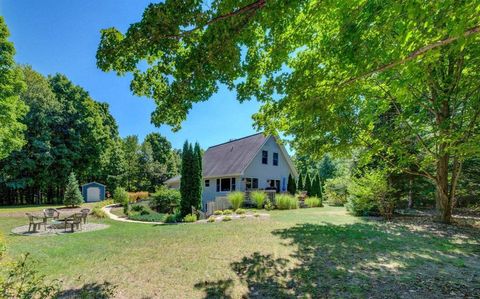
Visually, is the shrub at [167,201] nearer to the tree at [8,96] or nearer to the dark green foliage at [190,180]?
the dark green foliage at [190,180]

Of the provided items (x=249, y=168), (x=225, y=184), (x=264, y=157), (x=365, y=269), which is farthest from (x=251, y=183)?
(x=365, y=269)

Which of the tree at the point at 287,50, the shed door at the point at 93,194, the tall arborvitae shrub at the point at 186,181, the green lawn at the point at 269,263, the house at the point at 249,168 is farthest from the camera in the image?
the shed door at the point at 93,194

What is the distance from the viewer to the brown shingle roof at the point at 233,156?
24.3 metres

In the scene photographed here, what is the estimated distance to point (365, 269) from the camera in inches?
216

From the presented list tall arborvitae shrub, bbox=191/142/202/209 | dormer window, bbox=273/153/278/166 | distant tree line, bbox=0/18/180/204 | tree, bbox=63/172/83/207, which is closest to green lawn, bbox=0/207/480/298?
tall arborvitae shrub, bbox=191/142/202/209

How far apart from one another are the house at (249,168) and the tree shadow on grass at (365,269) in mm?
15887

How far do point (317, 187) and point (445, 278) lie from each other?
2234 cm

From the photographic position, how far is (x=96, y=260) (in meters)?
6.43

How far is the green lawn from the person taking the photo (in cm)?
452

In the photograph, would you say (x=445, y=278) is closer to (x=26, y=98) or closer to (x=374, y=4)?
(x=374, y=4)

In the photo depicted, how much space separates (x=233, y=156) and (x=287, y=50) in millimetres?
20555

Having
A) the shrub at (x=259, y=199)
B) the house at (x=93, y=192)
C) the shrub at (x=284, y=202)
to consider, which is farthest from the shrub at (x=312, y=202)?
the house at (x=93, y=192)

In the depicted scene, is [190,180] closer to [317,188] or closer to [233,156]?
[233,156]

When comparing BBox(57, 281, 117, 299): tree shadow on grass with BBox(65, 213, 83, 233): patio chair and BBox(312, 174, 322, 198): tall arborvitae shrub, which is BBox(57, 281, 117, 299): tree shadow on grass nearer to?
BBox(65, 213, 83, 233): patio chair
